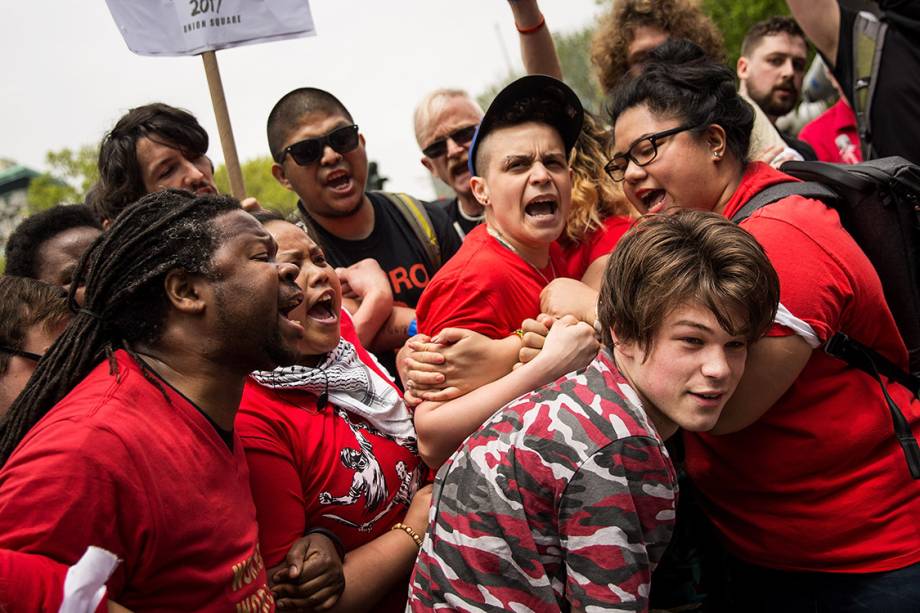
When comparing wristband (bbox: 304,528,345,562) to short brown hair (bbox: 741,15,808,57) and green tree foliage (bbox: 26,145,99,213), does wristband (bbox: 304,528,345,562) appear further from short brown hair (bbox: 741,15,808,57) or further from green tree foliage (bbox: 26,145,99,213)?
green tree foliage (bbox: 26,145,99,213)

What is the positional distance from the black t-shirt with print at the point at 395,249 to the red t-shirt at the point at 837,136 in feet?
10.9

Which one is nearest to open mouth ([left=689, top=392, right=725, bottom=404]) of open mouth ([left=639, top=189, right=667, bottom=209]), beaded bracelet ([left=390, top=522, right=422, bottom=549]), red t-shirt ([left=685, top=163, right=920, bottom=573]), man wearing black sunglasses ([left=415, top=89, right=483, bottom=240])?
red t-shirt ([left=685, top=163, right=920, bottom=573])

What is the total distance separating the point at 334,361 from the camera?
2.78 meters

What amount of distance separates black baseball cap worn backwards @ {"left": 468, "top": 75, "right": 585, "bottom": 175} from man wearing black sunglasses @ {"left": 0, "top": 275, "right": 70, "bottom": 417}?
5.71 ft

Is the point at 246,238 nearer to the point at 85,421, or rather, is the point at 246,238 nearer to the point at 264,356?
the point at 264,356

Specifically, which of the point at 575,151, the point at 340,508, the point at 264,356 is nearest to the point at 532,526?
the point at 340,508

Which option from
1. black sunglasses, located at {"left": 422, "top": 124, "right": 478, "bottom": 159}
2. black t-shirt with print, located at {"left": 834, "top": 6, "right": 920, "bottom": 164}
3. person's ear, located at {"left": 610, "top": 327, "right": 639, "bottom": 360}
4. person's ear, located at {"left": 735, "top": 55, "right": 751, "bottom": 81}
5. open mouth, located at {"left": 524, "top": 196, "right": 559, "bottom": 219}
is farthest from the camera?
person's ear, located at {"left": 735, "top": 55, "right": 751, "bottom": 81}

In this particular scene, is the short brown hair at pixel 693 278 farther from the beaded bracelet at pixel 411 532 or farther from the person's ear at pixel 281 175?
the person's ear at pixel 281 175

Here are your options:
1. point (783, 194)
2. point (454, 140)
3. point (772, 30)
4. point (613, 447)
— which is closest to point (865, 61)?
point (772, 30)

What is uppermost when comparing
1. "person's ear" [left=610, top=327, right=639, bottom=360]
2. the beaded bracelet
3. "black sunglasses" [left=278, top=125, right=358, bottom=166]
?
"black sunglasses" [left=278, top=125, right=358, bottom=166]

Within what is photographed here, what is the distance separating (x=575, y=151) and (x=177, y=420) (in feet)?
7.33

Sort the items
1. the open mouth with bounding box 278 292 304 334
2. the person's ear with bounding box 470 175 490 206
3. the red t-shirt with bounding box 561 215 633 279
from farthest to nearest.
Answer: the red t-shirt with bounding box 561 215 633 279 → the person's ear with bounding box 470 175 490 206 → the open mouth with bounding box 278 292 304 334

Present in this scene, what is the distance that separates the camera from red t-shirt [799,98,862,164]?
567 centimetres

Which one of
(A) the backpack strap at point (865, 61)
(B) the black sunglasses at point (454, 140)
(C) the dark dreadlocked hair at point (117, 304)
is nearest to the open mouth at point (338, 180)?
(B) the black sunglasses at point (454, 140)
